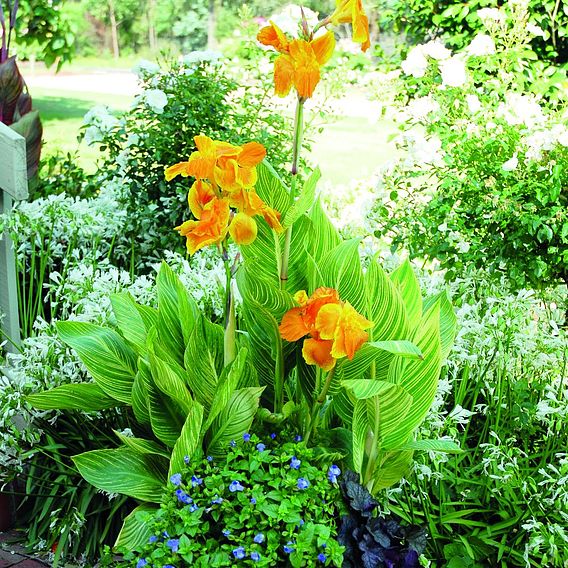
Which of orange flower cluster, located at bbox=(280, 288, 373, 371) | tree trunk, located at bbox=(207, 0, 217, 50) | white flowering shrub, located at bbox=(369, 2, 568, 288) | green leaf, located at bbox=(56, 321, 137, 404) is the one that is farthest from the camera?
tree trunk, located at bbox=(207, 0, 217, 50)

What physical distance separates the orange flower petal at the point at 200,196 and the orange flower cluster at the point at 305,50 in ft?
0.98

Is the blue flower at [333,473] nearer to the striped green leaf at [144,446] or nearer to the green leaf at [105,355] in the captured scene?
the striped green leaf at [144,446]

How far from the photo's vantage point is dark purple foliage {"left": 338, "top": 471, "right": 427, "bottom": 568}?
1.88 metres

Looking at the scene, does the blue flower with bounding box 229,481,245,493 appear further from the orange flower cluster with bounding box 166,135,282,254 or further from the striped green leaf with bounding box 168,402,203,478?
the orange flower cluster with bounding box 166,135,282,254

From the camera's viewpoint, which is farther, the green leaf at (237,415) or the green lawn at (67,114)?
the green lawn at (67,114)

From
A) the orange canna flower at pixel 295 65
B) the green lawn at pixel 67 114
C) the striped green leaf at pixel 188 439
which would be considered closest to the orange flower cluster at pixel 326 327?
the striped green leaf at pixel 188 439

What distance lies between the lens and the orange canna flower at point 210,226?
193 centimetres

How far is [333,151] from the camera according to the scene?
11383 millimetres

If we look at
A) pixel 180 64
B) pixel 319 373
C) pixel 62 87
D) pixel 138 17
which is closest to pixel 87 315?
pixel 319 373

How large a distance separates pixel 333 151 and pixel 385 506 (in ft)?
31.1

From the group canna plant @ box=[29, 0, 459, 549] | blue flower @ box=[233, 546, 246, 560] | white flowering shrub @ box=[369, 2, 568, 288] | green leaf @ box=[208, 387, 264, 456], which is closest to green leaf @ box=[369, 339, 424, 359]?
canna plant @ box=[29, 0, 459, 549]

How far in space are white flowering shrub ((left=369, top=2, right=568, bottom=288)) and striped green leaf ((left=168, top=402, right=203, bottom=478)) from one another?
1472mm

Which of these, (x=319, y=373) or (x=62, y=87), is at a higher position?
(x=319, y=373)

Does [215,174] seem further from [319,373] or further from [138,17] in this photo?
[138,17]
